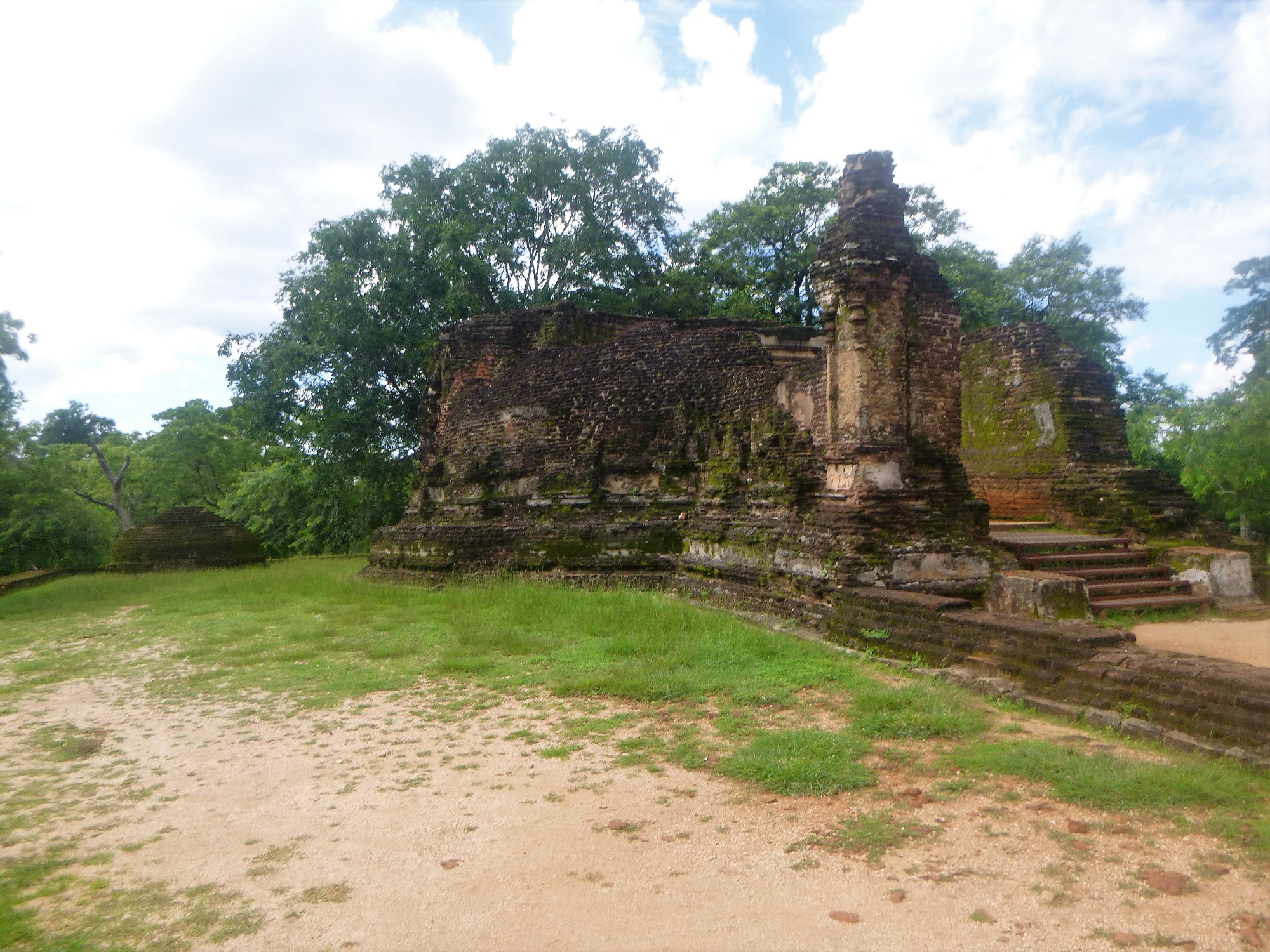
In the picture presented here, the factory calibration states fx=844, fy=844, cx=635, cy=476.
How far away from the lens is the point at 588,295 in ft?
73.3

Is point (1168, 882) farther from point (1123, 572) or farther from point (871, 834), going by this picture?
point (1123, 572)

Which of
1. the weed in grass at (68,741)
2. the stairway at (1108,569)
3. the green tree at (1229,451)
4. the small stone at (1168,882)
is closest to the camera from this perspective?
the small stone at (1168,882)

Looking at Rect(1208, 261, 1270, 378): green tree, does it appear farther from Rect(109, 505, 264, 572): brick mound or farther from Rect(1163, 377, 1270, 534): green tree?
Rect(109, 505, 264, 572): brick mound

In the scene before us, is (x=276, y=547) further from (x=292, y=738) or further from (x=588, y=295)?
(x=292, y=738)

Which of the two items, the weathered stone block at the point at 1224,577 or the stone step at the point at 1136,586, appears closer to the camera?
the stone step at the point at 1136,586

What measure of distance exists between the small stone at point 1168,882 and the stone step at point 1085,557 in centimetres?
601

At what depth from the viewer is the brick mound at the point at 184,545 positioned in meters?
17.6

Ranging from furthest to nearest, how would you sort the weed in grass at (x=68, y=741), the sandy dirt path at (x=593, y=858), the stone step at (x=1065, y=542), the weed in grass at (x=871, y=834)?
the stone step at (x=1065, y=542) < the weed in grass at (x=68, y=741) < the weed in grass at (x=871, y=834) < the sandy dirt path at (x=593, y=858)

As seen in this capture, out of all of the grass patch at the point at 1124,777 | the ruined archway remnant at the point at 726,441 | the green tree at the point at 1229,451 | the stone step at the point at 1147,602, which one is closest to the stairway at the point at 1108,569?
the stone step at the point at 1147,602

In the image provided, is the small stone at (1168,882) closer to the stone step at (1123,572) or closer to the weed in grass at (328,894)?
the weed in grass at (328,894)

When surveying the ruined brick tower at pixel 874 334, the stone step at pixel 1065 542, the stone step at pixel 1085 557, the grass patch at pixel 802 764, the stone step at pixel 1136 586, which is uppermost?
the ruined brick tower at pixel 874 334

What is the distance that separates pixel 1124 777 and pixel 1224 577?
20.4ft

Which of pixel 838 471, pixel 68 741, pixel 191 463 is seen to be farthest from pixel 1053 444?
pixel 191 463

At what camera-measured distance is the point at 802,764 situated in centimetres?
389
